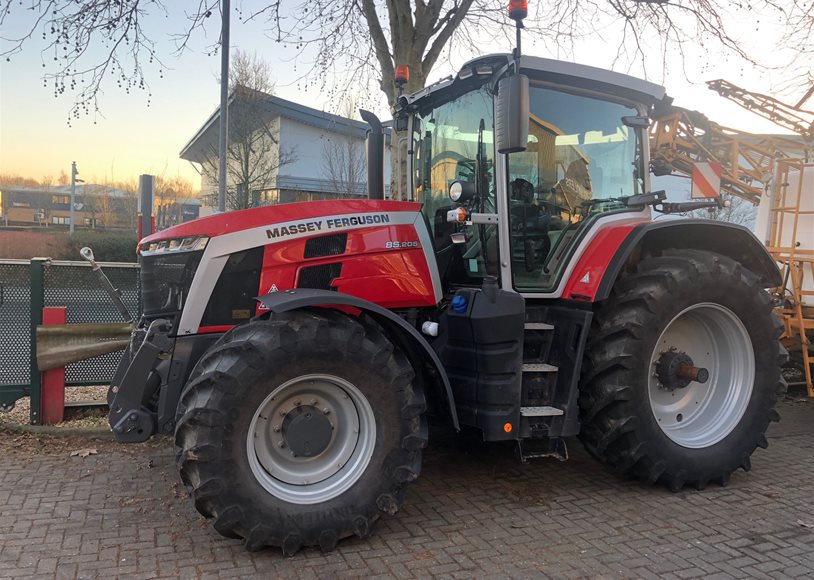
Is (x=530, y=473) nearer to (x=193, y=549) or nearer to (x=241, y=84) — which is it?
(x=193, y=549)

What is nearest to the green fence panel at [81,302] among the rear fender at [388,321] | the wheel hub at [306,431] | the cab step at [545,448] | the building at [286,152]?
the rear fender at [388,321]

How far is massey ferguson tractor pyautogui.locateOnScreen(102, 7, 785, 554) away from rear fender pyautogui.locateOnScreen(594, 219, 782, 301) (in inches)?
0.7

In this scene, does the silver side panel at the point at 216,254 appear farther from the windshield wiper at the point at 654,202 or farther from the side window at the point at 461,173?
the windshield wiper at the point at 654,202

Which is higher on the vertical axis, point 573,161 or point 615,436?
point 573,161

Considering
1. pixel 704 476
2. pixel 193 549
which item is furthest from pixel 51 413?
pixel 704 476

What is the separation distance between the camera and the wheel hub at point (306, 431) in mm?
3369

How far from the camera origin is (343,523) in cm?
330

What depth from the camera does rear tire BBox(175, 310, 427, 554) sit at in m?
3.10

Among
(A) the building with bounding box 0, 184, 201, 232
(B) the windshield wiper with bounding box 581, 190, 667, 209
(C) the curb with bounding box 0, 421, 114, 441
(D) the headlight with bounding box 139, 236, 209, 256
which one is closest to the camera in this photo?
(D) the headlight with bounding box 139, 236, 209, 256

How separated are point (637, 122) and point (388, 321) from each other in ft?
8.00

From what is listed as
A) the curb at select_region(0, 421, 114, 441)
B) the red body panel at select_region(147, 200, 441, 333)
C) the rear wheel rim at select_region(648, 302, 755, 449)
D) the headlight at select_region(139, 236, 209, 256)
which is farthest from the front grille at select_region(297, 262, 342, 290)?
the curb at select_region(0, 421, 114, 441)

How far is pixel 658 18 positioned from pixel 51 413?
8.78 m

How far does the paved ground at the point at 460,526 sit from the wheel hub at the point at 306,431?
528 mm

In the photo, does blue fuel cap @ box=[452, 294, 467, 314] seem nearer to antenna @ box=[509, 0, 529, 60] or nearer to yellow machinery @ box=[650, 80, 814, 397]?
antenna @ box=[509, 0, 529, 60]
